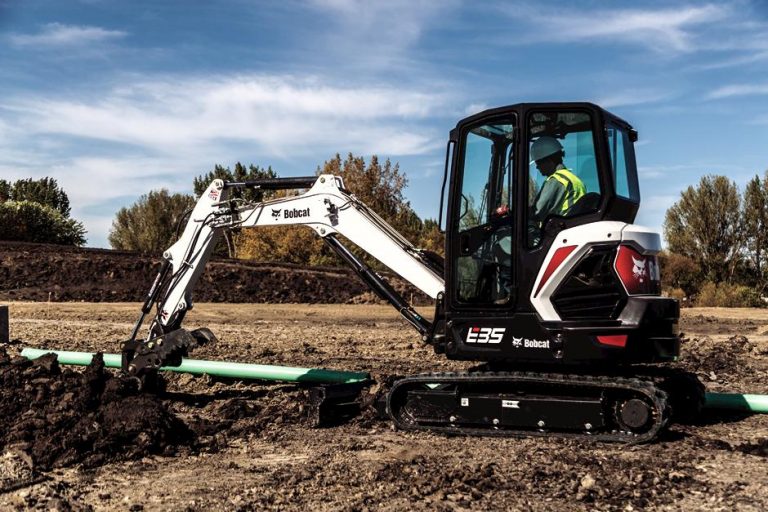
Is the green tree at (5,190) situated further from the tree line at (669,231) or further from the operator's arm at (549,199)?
the operator's arm at (549,199)

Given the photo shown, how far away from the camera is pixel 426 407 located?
7734mm

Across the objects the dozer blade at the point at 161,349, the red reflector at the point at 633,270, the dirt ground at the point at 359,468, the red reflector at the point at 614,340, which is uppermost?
the red reflector at the point at 633,270

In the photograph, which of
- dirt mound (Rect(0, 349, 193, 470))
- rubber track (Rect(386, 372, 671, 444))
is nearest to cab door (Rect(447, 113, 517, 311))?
rubber track (Rect(386, 372, 671, 444))

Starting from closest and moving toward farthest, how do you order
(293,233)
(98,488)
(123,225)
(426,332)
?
(98,488) < (426,332) < (293,233) < (123,225)

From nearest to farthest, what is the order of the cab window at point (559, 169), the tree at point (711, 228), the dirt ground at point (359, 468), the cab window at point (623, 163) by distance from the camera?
the dirt ground at point (359, 468)
the cab window at point (559, 169)
the cab window at point (623, 163)
the tree at point (711, 228)

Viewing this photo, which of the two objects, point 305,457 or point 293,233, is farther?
point 293,233

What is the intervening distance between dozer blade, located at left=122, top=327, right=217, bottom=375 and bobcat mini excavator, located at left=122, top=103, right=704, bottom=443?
7.85 ft

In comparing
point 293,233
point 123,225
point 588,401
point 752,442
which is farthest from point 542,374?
point 123,225

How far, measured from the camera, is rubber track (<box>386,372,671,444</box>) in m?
6.89

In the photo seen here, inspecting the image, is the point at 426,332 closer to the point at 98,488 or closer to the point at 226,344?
the point at 98,488

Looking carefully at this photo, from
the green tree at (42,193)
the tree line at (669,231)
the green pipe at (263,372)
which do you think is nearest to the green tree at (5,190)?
the green tree at (42,193)

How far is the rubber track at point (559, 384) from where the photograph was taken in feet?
22.6

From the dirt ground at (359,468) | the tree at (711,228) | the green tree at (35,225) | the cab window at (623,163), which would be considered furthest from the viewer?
the tree at (711,228)

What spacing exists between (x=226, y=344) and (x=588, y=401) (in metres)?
9.16
